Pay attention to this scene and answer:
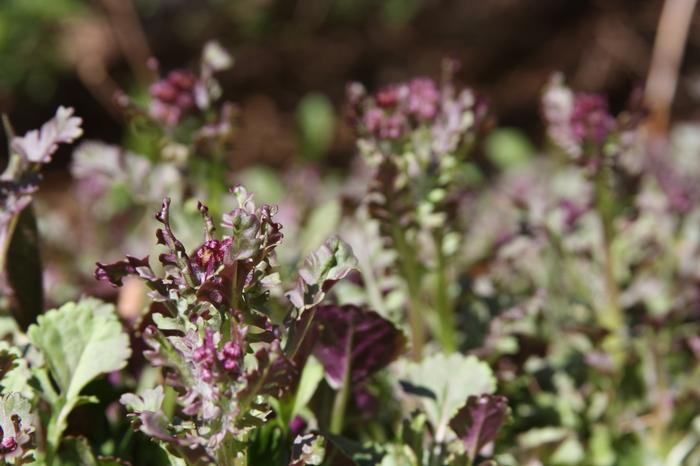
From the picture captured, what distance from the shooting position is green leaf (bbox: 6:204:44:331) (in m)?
1.21

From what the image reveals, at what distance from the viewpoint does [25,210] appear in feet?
3.97

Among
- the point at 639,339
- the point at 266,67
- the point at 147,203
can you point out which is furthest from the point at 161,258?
the point at 266,67

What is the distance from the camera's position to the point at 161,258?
0.88m

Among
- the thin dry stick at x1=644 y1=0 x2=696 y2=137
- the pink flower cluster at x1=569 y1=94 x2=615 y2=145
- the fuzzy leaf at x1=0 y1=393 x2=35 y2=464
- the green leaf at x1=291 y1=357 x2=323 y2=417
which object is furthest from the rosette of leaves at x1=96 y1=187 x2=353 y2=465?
the thin dry stick at x1=644 y1=0 x2=696 y2=137

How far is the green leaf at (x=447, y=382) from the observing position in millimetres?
1132

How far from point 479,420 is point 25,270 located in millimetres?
712

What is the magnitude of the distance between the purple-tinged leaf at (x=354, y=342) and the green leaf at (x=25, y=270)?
0.45 meters

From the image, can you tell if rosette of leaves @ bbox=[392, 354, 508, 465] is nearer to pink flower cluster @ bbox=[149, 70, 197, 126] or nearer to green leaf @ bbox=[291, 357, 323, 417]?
green leaf @ bbox=[291, 357, 323, 417]

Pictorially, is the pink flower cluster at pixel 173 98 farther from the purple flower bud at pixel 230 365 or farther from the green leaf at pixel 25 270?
the purple flower bud at pixel 230 365

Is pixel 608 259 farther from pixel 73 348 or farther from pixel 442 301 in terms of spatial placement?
pixel 73 348

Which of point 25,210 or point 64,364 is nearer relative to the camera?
point 64,364

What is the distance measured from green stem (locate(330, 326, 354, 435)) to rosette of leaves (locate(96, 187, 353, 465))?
24 cm

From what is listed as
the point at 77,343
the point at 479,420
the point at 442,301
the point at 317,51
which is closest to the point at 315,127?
the point at 317,51

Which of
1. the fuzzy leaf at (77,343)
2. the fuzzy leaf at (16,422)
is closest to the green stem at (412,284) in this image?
the fuzzy leaf at (77,343)
